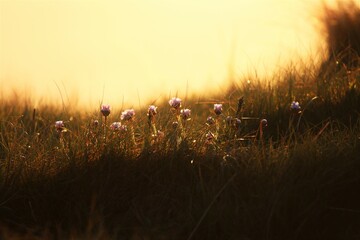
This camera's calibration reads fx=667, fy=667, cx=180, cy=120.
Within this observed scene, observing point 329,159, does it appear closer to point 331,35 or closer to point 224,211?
point 224,211

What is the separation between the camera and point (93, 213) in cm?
337

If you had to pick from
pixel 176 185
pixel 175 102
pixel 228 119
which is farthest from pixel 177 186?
pixel 228 119

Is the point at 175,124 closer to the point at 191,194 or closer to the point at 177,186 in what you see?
the point at 177,186

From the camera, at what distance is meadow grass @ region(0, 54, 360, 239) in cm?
322

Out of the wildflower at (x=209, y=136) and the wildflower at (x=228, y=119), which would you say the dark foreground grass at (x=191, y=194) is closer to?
the wildflower at (x=209, y=136)

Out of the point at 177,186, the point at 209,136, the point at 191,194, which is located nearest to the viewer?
the point at 191,194

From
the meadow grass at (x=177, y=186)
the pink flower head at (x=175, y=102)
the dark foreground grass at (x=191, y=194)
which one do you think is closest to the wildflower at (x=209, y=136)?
the meadow grass at (x=177, y=186)

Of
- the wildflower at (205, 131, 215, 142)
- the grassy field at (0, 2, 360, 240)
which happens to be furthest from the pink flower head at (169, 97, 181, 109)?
the wildflower at (205, 131, 215, 142)

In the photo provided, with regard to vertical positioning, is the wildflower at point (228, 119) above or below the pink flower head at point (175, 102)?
below

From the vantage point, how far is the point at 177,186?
3.52 metres

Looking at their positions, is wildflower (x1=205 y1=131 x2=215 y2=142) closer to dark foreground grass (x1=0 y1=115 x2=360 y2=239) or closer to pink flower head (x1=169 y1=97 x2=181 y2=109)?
dark foreground grass (x1=0 y1=115 x2=360 y2=239)

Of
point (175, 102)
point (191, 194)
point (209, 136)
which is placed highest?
point (175, 102)

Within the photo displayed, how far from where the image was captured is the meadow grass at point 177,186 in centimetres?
322

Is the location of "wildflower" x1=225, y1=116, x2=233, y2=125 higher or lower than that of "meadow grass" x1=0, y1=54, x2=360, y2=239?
higher
